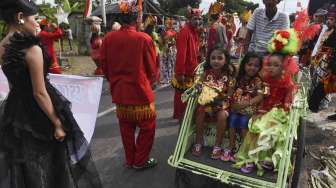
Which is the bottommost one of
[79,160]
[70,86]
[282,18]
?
[79,160]

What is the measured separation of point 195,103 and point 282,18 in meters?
1.76

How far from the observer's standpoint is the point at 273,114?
11.3ft

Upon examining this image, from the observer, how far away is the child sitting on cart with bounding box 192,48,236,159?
3.70 meters

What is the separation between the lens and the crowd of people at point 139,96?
2775 millimetres

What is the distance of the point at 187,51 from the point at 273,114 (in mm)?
2353

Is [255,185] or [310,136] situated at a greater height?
[255,185]

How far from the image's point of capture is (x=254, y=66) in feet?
12.4

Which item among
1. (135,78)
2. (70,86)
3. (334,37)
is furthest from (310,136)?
(70,86)

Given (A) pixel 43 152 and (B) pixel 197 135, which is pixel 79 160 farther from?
(B) pixel 197 135

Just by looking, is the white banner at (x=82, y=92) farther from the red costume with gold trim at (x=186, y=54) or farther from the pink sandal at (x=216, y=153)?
the red costume with gold trim at (x=186, y=54)

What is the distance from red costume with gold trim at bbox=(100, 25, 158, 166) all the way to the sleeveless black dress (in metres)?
1.26

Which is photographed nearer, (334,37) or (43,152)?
(43,152)

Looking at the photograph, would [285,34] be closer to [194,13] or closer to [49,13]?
[194,13]

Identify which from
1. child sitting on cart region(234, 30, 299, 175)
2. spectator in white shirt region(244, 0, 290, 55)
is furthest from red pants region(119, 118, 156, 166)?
spectator in white shirt region(244, 0, 290, 55)
